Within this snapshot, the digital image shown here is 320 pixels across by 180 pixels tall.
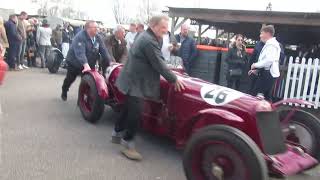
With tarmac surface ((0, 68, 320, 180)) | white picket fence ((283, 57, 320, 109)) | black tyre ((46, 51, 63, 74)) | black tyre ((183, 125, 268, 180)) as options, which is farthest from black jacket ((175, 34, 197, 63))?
black tyre ((183, 125, 268, 180))

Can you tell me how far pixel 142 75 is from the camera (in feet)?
16.4

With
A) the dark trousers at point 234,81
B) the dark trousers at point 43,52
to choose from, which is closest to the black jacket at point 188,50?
the dark trousers at point 234,81

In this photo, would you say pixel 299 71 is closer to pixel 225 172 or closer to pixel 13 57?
pixel 225 172

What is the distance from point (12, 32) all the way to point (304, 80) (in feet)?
27.7

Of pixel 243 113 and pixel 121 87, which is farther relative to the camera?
pixel 121 87

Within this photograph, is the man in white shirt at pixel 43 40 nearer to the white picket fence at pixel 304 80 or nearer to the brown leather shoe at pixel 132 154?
the white picket fence at pixel 304 80

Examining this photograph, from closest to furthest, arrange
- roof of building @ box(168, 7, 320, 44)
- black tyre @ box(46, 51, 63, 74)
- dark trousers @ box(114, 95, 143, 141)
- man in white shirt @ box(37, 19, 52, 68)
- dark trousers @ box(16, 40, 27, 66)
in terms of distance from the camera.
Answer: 1. dark trousers @ box(114, 95, 143, 141)
2. roof of building @ box(168, 7, 320, 44)
3. black tyre @ box(46, 51, 63, 74)
4. dark trousers @ box(16, 40, 27, 66)
5. man in white shirt @ box(37, 19, 52, 68)

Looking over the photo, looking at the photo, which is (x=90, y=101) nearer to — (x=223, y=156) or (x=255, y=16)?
(x=223, y=156)

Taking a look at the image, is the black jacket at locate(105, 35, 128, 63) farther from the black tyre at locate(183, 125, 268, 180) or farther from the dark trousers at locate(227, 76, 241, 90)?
the black tyre at locate(183, 125, 268, 180)

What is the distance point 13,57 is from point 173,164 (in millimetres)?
9235

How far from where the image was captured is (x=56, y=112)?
7.16 metres

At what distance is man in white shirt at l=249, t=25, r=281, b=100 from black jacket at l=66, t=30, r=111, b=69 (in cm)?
268

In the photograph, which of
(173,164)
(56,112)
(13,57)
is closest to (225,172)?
(173,164)

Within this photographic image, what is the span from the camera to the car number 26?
4577mm
